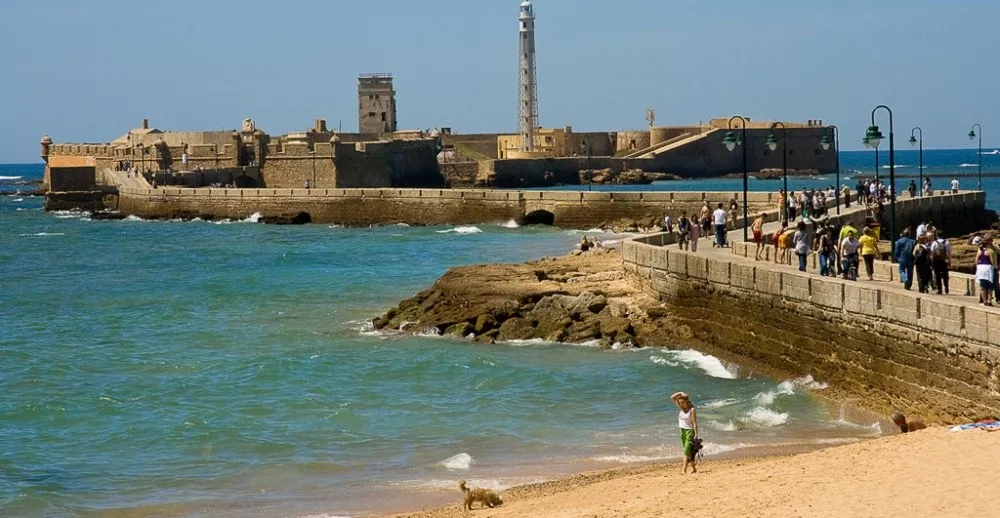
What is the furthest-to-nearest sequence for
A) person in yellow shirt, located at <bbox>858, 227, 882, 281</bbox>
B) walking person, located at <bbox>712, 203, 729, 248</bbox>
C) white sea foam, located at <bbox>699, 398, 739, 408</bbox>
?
walking person, located at <bbox>712, 203, 729, 248</bbox>, person in yellow shirt, located at <bbox>858, 227, 882, 281</bbox>, white sea foam, located at <bbox>699, 398, 739, 408</bbox>

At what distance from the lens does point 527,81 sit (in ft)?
326

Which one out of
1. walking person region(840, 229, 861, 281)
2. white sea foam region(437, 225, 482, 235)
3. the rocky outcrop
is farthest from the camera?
white sea foam region(437, 225, 482, 235)

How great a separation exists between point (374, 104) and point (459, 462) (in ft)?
282

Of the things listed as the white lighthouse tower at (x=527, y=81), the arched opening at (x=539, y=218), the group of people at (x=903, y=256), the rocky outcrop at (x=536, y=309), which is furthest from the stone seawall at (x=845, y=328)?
the white lighthouse tower at (x=527, y=81)

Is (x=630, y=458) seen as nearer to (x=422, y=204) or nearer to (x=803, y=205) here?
(x=803, y=205)

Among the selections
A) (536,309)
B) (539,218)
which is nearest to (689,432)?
(536,309)

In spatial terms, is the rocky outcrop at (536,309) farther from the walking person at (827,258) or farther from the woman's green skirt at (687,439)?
the woman's green skirt at (687,439)

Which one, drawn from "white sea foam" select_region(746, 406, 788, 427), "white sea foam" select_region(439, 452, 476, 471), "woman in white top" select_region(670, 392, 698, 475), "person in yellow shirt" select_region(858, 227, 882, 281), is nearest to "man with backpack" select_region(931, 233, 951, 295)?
"person in yellow shirt" select_region(858, 227, 882, 281)

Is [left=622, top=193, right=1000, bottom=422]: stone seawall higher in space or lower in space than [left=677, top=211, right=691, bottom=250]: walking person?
lower

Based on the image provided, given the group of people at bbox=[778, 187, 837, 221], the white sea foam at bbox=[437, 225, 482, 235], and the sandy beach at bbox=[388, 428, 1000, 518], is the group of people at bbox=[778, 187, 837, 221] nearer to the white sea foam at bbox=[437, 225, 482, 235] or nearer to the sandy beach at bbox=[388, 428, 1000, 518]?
the sandy beach at bbox=[388, 428, 1000, 518]

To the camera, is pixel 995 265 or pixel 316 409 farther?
pixel 316 409

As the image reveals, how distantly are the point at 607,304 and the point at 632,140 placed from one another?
284 ft

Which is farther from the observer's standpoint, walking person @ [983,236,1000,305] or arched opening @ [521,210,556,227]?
arched opening @ [521,210,556,227]

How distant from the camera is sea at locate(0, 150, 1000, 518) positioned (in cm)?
1529
